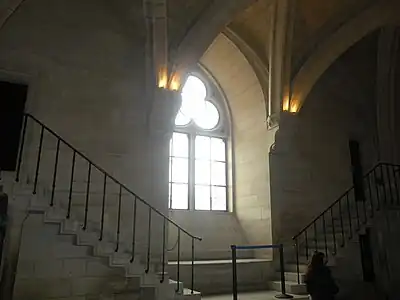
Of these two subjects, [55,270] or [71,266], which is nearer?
[55,270]

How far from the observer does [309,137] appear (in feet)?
26.9

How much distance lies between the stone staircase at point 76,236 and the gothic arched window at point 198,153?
163 centimetres

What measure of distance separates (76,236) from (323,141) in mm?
5868

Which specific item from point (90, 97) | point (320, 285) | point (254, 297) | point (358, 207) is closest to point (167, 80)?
point (90, 97)

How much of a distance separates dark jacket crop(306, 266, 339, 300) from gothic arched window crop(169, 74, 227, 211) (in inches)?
160

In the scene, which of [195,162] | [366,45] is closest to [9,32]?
[195,162]

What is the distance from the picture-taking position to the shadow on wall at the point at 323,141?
753 centimetres

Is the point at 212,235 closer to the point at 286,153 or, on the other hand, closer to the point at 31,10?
the point at 286,153

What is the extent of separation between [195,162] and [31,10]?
4.21 metres

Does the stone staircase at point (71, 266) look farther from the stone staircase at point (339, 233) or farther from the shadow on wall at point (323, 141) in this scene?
the shadow on wall at point (323, 141)

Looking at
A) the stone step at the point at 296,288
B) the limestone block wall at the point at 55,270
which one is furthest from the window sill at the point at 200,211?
the stone step at the point at 296,288

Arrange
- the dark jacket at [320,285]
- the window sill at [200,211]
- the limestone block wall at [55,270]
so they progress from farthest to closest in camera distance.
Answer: the window sill at [200,211] → the limestone block wall at [55,270] → the dark jacket at [320,285]

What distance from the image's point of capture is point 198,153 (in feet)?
26.5

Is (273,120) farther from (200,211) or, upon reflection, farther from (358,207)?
(358,207)
